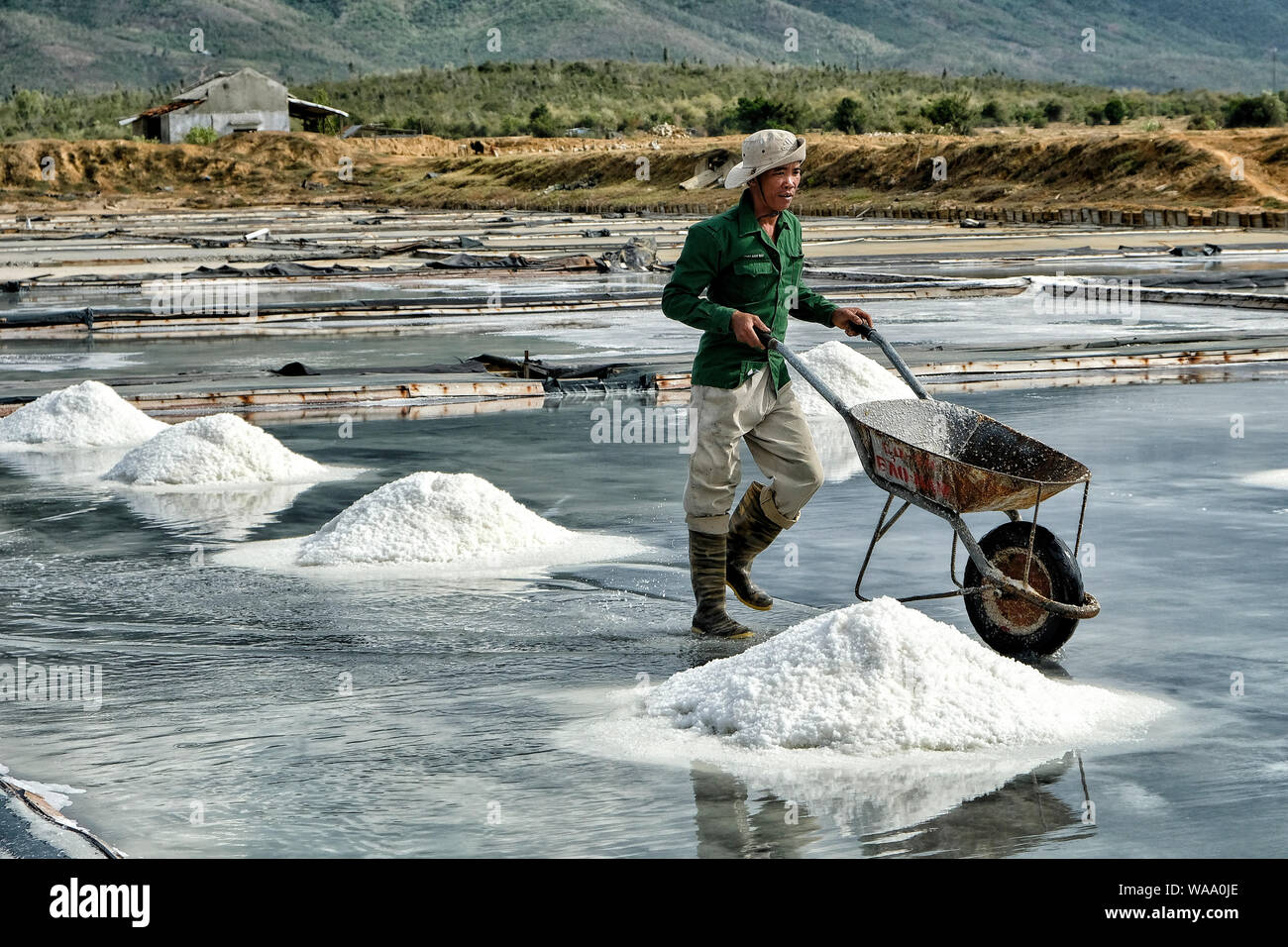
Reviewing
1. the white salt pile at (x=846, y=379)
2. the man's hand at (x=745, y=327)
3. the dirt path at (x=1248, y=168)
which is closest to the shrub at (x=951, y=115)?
the dirt path at (x=1248, y=168)

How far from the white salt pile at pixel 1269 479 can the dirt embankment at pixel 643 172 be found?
115ft

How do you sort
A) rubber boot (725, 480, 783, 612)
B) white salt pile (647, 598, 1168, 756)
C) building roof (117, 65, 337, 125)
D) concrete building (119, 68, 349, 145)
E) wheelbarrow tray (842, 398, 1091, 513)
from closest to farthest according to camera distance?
1. white salt pile (647, 598, 1168, 756)
2. wheelbarrow tray (842, 398, 1091, 513)
3. rubber boot (725, 480, 783, 612)
4. concrete building (119, 68, 349, 145)
5. building roof (117, 65, 337, 125)

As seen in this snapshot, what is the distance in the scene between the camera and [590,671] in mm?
5625

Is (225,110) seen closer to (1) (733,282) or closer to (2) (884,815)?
(1) (733,282)

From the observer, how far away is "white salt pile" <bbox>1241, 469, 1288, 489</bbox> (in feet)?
29.0

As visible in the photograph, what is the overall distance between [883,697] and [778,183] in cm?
191

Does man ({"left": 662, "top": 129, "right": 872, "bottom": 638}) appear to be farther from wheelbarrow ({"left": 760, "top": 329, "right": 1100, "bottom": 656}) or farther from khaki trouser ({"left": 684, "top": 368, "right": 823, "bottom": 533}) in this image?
wheelbarrow ({"left": 760, "top": 329, "right": 1100, "bottom": 656})

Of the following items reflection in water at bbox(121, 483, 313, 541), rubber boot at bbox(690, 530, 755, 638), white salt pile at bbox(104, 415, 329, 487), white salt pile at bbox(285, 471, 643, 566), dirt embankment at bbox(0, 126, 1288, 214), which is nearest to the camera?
rubber boot at bbox(690, 530, 755, 638)

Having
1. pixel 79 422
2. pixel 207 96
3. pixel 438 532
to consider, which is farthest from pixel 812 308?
pixel 207 96

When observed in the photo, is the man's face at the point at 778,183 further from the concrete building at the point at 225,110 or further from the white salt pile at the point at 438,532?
the concrete building at the point at 225,110

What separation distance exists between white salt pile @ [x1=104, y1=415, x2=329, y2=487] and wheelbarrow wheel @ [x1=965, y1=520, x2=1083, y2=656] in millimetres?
4523

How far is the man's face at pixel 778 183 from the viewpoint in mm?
5930

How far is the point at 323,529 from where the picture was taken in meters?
7.51

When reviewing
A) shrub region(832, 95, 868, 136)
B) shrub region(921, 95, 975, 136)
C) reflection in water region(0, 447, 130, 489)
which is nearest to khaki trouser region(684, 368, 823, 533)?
reflection in water region(0, 447, 130, 489)
